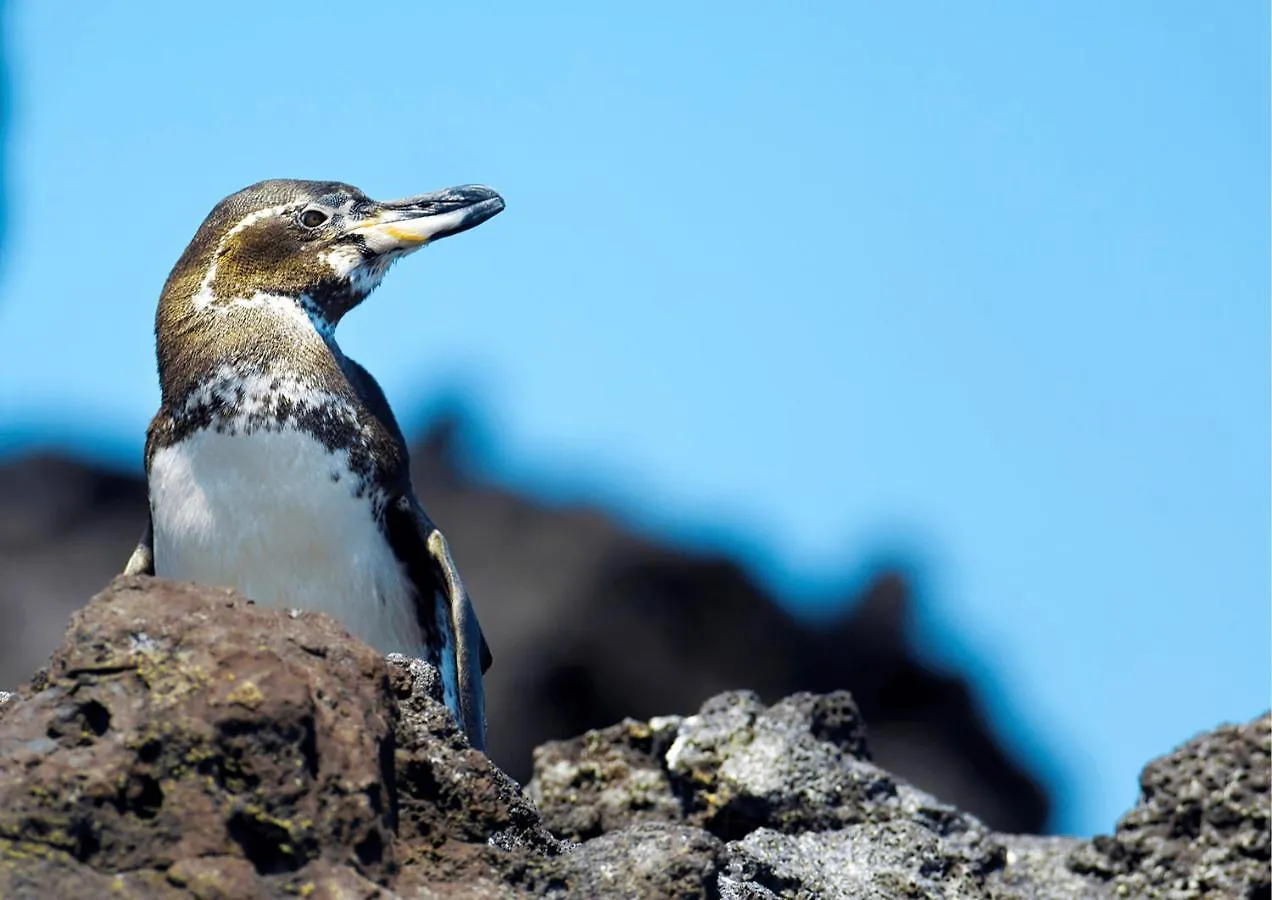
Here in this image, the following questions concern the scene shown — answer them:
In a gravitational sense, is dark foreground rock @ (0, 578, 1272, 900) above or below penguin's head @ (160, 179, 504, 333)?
below

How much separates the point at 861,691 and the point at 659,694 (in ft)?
5.19

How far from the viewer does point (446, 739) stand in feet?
13.2

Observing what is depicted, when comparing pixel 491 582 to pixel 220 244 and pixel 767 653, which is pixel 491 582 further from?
pixel 220 244

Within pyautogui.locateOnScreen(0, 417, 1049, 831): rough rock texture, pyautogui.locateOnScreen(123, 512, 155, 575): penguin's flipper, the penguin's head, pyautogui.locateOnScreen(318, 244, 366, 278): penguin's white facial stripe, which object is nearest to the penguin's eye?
the penguin's head

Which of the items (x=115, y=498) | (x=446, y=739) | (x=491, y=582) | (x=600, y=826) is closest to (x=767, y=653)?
(x=491, y=582)

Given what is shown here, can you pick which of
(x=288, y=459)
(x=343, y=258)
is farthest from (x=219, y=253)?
(x=288, y=459)

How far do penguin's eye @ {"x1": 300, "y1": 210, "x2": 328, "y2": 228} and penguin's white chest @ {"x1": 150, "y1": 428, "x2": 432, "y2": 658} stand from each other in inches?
Answer: 42.2

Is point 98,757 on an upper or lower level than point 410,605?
lower

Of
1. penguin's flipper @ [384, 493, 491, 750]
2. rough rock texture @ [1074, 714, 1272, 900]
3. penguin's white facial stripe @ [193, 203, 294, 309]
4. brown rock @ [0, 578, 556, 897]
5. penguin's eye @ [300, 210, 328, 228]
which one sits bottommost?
brown rock @ [0, 578, 556, 897]

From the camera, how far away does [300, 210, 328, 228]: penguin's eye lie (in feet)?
23.0

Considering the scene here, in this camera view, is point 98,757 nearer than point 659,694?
Yes

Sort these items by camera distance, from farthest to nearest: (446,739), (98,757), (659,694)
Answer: (659,694) < (446,739) < (98,757)

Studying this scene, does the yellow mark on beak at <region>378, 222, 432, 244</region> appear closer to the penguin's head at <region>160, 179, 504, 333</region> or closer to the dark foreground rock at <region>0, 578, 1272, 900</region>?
the penguin's head at <region>160, 179, 504, 333</region>

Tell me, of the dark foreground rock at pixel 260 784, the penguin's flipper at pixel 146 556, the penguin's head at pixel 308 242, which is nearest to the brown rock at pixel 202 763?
the dark foreground rock at pixel 260 784
